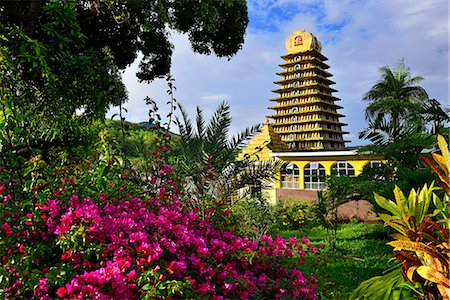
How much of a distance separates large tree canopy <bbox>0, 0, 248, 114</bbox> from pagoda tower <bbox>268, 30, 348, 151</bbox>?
1998 centimetres

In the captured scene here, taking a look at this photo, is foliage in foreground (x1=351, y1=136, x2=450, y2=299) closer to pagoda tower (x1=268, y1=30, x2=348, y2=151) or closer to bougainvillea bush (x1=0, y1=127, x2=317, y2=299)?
bougainvillea bush (x1=0, y1=127, x2=317, y2=299)

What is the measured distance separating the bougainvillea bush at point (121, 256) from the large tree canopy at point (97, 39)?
376 centimetres

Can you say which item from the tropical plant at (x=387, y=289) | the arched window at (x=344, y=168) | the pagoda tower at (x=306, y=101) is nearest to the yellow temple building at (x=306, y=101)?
the pagoda tower at (x=306, y=101)

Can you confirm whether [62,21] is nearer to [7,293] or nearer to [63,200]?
[63,200]

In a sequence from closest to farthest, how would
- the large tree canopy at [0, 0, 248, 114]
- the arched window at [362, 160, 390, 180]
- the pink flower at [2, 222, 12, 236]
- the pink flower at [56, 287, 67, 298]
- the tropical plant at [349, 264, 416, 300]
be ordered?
the pink flower at [56, 287, 67, 298]
the pink flower at [2, 222, 12, 236]
the tropical plant at [349, 264, 416, 300]
the large tree canopy at [0, 0, 248, 114]
the arched window at [362, 160, 390, 180]

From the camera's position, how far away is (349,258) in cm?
420

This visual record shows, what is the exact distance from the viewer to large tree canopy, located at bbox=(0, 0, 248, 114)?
21.4 ft

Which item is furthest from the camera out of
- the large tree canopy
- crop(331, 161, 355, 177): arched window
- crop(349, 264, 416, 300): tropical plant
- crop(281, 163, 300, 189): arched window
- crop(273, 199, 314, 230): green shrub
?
crop(281, 163, 300, 189): arched window

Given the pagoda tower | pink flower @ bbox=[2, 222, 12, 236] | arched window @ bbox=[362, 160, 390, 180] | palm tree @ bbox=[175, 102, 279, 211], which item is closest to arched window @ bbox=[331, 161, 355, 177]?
arched window @ bbox=[362, 160, 390, 180]

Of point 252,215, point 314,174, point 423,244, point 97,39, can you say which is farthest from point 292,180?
point 423,244

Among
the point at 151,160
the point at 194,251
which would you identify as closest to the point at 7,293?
the point at 194,251

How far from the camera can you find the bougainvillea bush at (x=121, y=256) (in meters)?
2.17

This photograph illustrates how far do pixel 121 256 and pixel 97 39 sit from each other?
308 inches

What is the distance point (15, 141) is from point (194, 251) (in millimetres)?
1827
